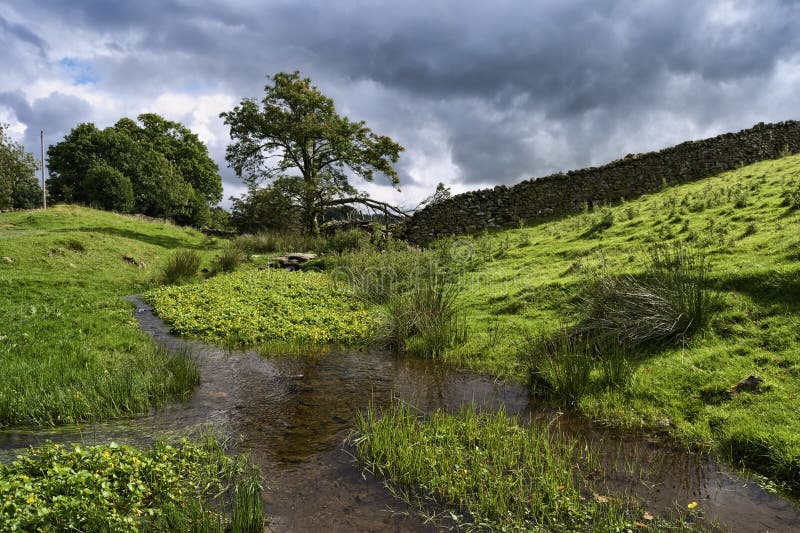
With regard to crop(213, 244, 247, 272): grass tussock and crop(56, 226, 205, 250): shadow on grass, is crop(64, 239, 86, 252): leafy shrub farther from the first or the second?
crop(56, 226, 205, 250): shadow on grass

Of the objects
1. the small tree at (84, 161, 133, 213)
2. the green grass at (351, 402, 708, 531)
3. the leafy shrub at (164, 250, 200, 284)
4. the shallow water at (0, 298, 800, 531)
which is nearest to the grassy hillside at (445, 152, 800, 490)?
the shallow water at (0, 298, 800, 531)

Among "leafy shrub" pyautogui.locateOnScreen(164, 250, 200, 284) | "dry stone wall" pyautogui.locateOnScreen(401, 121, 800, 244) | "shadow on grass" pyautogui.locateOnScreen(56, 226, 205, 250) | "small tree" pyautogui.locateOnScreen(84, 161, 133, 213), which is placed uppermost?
"small tree" pyautogui.locateOnScreen(84, 161, 133, 213)

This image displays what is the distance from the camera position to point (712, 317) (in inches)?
301

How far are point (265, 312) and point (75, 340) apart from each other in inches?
179

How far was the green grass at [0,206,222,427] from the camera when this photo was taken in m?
6.18

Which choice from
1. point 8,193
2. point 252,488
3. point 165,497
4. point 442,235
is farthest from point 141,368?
point 8,193

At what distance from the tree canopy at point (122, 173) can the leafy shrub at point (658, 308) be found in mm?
48711

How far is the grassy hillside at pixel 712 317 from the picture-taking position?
5.55 m

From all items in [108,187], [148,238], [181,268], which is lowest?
[181,268]

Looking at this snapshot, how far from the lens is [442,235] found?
24.2 metres

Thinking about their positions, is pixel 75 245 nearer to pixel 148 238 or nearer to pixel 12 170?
pixel 148 238

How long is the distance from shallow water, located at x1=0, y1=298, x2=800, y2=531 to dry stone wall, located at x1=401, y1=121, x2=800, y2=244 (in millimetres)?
16279

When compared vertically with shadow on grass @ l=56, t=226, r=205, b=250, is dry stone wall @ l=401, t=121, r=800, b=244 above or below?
above

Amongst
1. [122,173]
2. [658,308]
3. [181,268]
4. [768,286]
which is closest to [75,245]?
[181,268]
